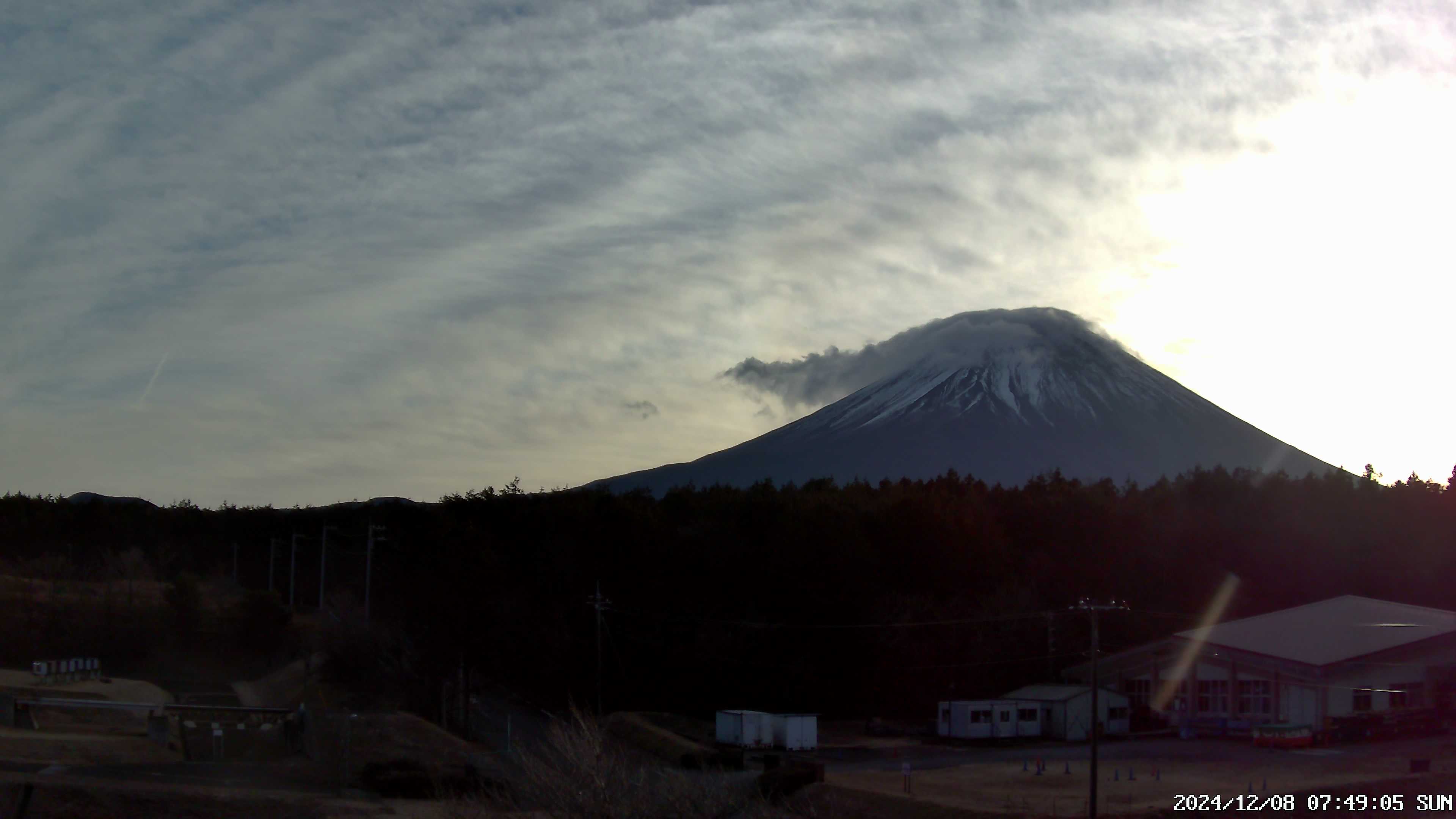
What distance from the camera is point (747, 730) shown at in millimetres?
43844

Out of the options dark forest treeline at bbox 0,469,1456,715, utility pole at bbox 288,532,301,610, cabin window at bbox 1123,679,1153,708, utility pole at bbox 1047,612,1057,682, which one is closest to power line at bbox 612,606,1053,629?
dark forest treeline at bbox 0,469,1456,715

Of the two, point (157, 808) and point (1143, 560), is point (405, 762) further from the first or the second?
point (1143, 560)

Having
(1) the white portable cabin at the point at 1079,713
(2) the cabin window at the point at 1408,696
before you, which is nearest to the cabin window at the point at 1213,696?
(1) the white portable cabin at the point at 1079,713

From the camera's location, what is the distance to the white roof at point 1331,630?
42.5 metres

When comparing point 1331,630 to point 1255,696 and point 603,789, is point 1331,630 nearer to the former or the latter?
point 1255,696

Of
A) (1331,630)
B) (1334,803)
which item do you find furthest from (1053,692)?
(1334,803)

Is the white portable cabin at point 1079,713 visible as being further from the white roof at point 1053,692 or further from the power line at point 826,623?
the power line at point 826,623

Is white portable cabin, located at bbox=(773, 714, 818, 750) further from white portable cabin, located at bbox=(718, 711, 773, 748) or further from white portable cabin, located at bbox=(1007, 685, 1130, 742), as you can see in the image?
white portable cabin, located at bbox=(1007, 685, 1130, 742)

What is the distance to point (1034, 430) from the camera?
130m

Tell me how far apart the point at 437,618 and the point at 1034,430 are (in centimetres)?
8566

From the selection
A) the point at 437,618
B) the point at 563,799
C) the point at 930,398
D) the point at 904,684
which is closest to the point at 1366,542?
the point at 904,684

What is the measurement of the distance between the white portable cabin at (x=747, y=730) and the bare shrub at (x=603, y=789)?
21646 millimetres

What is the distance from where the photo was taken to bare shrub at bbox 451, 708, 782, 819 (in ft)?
64.9

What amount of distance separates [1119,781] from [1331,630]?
17.1m
